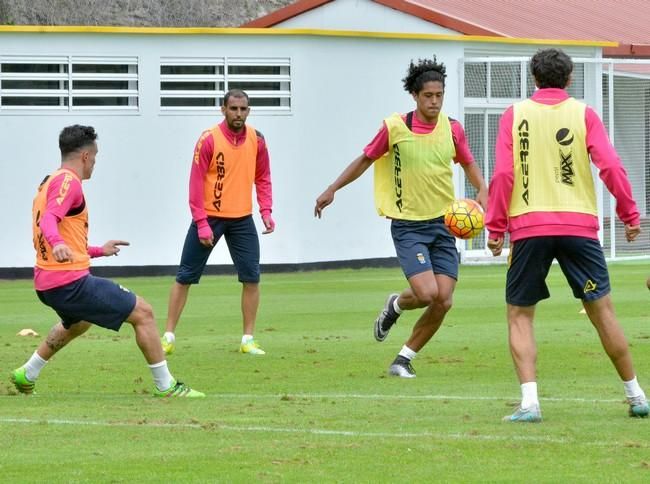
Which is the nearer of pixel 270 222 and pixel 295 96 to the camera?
pixel 270 222

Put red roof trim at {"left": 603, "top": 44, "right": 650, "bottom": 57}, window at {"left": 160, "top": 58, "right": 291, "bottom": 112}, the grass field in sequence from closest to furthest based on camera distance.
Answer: the grass field
window at {"left": 160, "top": 58, "right": 291, "bottom": 112}
red roof trim at {"left": 603, "top": 44, "right": 650, "bottom": 57}

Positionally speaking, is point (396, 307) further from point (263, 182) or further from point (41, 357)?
point (41, 357)

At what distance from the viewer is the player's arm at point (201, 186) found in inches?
534

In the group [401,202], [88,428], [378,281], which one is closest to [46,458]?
[88,428]

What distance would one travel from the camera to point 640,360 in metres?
12.5

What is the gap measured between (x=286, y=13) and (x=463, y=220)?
21.5 metres

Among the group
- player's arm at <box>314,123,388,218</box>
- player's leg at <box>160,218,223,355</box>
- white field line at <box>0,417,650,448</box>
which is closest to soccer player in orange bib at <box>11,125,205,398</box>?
white field line at <box>0,417,650,448</box>

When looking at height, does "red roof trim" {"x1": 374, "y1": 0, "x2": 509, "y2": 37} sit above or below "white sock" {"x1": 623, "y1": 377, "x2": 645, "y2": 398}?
above

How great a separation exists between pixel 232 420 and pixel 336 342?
211 inches

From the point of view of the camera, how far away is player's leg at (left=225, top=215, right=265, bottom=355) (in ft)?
45.1

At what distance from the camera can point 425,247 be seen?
1176 centimetres

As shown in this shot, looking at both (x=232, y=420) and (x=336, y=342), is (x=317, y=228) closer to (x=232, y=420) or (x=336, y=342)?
(x=336, y=342)

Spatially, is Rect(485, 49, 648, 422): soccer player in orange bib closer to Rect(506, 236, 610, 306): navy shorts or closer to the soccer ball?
Rect(506, 236, 610, 306): navy shorts

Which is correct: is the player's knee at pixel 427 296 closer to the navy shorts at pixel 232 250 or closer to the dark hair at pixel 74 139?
the navy shorts at pixel 232 250
